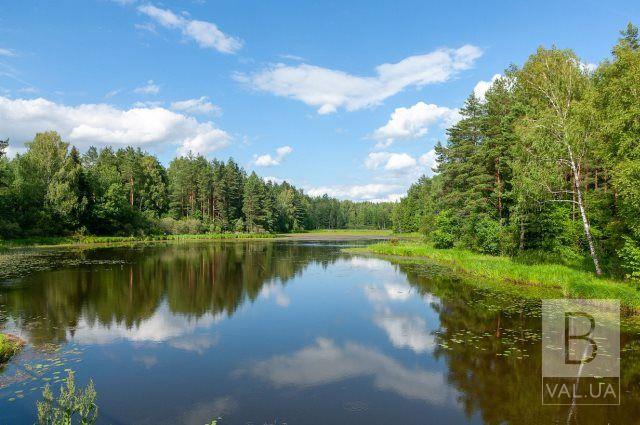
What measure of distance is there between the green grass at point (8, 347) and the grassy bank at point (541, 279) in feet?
81.2

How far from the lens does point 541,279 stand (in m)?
25.4

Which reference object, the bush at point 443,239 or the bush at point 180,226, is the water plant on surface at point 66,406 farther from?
the bush at point 180,226

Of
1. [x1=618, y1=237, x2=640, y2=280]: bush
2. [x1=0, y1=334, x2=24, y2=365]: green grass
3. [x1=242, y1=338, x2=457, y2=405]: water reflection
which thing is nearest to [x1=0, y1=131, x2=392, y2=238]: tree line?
[x1=0, y1=334, x2=24, y2=365]: green grass

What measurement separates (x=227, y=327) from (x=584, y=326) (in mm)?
15503

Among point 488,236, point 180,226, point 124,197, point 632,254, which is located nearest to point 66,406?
point 632,254

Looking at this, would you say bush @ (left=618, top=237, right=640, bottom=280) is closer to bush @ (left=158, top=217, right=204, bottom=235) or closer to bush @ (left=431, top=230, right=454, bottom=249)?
bush @ (left=431, top=230, right=454, bottom=249)

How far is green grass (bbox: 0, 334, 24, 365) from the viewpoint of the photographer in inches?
491

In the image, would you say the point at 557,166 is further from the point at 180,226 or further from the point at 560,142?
the point at 180,226

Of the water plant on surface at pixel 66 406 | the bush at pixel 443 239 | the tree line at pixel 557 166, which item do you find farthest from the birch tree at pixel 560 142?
the water plant on surface at pixel 66 406

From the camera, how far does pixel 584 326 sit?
1678cm

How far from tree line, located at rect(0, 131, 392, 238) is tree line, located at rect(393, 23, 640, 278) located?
194 feet

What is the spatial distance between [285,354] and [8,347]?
914 centimetres

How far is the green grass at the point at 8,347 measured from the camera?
1248 cm

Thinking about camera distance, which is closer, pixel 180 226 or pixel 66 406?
pixel 66 406
